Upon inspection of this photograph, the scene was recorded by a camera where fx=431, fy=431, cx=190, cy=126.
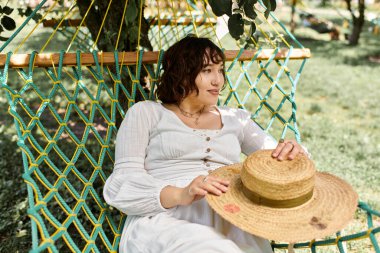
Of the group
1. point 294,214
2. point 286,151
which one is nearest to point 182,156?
point 286,151

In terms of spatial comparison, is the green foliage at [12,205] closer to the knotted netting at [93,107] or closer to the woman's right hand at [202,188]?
the knotted netting at [93,107]

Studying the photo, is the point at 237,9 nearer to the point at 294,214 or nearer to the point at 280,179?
the point at 280,179

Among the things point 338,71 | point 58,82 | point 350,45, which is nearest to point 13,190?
point 58,82

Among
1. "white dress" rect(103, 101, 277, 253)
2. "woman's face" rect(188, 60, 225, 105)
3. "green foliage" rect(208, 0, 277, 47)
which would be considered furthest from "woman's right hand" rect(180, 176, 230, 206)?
"green foliage" rect(208, 0, 277, 47)

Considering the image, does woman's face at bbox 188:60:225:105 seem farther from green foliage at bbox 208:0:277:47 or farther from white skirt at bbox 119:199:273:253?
white skirt at bbox 119:199:273:253

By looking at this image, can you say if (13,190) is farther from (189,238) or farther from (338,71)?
(338,71)

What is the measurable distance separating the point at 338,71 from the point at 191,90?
225 inches

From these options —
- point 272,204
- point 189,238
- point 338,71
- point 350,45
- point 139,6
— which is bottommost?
point 350,45

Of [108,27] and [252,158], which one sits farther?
[108,27]

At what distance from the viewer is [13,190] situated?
3189 mm

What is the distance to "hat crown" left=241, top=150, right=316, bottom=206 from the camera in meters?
1.48

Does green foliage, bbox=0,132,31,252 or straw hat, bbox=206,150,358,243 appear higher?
straw hat, bbox=206,150,358,243

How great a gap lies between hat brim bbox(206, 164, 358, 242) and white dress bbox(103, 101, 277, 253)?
0.11 meters

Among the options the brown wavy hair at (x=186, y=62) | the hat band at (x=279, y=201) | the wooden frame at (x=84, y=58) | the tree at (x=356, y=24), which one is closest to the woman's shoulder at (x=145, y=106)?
the brown wavy hair at (x=186, y=62)
